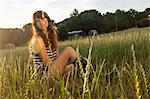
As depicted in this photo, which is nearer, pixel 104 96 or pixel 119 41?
pixel 104 96

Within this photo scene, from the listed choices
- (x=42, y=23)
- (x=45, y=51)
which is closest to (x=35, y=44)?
(x=45, y=51)

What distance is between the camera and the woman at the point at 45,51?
384 centimetres

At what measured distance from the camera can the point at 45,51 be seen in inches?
152

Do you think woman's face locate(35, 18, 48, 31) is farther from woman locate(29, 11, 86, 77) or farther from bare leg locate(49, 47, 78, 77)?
bare leg locate(49, 47, 78, 77)

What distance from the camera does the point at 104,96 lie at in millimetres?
2416

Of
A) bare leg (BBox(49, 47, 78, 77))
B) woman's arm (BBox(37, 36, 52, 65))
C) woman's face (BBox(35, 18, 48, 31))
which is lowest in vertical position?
bare leg (BBox(49, 47, 78, 77))

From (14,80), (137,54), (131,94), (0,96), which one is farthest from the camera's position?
(137,54)

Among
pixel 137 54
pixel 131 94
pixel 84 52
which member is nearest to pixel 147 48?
pixel 137 54

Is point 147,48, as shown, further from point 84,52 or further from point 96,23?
point 96,23

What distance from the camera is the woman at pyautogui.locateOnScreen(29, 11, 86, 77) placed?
3.84 meters

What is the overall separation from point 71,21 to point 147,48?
22.3 meters

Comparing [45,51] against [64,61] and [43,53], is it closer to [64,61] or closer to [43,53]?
[43,53]

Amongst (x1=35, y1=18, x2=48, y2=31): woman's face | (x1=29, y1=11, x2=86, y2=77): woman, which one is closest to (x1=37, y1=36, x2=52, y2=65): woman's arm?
(x1=29, y1=11, x2=86, y2=77): woman

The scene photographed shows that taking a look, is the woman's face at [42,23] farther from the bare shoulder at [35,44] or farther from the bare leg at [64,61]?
the bare leg at [64,61]
